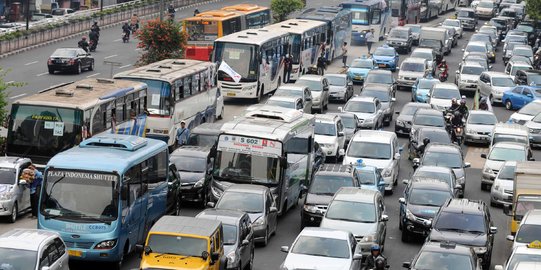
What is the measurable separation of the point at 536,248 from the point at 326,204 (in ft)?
26.3

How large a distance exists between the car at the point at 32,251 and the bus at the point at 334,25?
49.3 meters

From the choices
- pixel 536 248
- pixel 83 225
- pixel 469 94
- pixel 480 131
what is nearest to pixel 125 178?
pixel 83 225

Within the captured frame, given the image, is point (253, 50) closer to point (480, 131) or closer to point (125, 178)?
point (480, 131)

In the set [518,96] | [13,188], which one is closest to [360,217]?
[13,188]

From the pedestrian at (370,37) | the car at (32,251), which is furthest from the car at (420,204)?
the pedestrian at (370,37)

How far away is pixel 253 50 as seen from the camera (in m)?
54.9

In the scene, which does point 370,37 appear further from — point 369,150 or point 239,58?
point 369,150

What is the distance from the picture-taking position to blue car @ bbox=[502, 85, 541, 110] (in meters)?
59.1

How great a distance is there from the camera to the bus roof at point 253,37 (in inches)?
2169

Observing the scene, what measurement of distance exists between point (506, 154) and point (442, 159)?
8.70 feet

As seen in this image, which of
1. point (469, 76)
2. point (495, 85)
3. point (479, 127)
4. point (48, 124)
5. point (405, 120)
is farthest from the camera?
point (469, 76)

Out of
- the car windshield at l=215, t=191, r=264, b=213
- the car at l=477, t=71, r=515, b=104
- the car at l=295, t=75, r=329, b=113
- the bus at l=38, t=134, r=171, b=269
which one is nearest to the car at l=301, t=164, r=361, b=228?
the car windshield at l=215, t=191, r=264, b=213

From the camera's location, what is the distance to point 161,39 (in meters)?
56.8

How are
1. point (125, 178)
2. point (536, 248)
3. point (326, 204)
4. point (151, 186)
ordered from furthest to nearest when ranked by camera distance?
1. point (326, 204)
2. point (151, 186)
3. point (125, 178)
4. point (536, 248)
